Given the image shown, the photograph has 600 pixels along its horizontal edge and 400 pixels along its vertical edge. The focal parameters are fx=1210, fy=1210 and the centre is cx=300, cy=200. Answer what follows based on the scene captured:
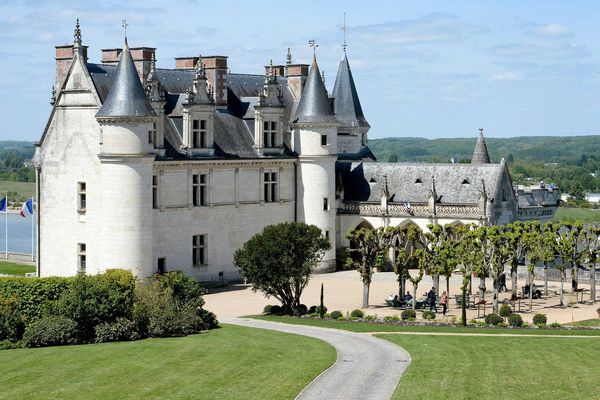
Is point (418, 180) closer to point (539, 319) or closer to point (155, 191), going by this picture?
point (155, 191)

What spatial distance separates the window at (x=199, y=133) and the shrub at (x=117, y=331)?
17706 mm

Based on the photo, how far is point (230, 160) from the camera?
5700 centimetres

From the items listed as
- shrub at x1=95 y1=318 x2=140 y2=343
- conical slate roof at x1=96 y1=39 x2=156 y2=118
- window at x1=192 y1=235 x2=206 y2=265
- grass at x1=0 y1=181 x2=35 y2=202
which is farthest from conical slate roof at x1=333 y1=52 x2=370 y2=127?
grass at x1=0 y1=181 x2=35 y2=202

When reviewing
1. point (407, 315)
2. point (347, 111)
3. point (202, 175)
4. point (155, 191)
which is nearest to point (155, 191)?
point (155, 191)

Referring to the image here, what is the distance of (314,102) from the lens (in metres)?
61.7

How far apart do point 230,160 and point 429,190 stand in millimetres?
11218

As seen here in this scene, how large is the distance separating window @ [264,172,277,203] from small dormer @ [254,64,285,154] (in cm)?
117

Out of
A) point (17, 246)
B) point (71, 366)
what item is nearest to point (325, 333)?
point (71, 366)

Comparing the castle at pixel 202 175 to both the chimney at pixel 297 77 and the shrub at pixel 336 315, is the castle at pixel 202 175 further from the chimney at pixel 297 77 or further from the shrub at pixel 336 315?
the shrub at pixel 336 315

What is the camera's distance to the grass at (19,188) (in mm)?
172125

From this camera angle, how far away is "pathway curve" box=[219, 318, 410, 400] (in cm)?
2778

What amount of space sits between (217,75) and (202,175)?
6.33 m

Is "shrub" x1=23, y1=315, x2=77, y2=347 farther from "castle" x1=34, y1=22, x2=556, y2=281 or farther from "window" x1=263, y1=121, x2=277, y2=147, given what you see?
"window" x1=263, y1=121, x2=277, y2=147

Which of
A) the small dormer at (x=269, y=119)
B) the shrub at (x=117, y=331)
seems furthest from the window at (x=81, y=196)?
the shrub at (x=117, y=331)
